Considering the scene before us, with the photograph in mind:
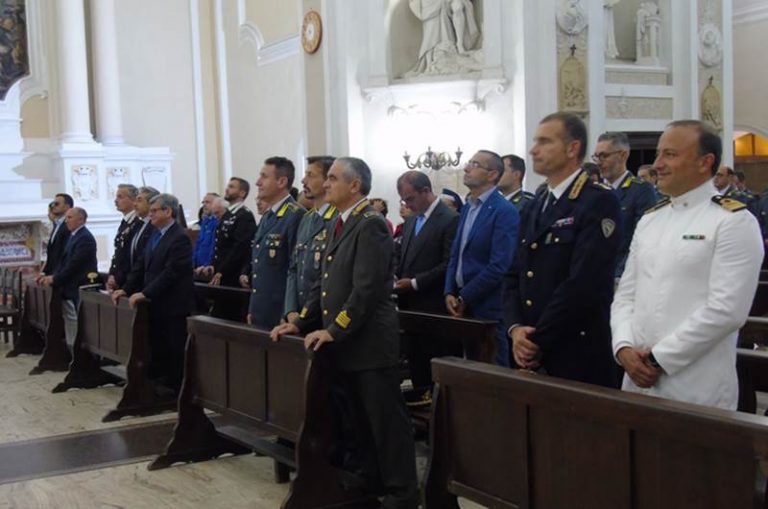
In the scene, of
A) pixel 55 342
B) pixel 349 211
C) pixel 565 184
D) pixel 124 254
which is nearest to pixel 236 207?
pixel 124 254

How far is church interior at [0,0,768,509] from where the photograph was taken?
9.86ft

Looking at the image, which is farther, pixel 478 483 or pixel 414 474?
pixel 414 474

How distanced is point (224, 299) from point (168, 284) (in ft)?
2.24

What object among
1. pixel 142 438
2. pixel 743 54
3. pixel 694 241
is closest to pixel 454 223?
pixel 142 438

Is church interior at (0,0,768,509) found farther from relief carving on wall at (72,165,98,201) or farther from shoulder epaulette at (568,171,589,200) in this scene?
shoulder epaulette at (568,171,589,200)

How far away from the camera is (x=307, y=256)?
438 centimetres

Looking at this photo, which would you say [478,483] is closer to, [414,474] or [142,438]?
[414,474]

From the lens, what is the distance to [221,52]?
1409 cm

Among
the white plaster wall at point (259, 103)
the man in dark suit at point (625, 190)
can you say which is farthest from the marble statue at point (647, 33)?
the man in dark suit at point (625, 190)

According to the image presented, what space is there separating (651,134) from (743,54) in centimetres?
423

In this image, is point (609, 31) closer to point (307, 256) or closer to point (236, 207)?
point (236, 207)

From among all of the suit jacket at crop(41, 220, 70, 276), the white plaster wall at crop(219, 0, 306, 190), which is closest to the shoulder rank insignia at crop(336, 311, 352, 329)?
the suit jacket at crop(41, 220, 70, 276)

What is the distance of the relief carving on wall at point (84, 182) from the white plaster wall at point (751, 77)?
9630 mm

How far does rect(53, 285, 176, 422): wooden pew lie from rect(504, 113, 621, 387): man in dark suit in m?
3.27
